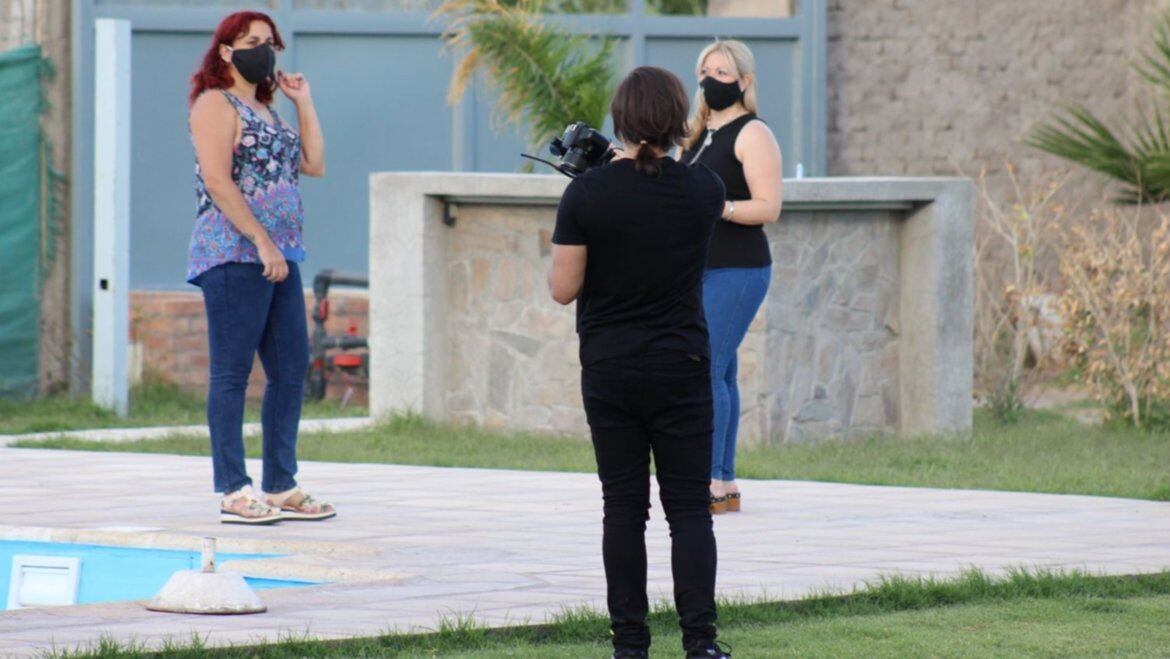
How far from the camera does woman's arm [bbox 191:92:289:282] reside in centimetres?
670

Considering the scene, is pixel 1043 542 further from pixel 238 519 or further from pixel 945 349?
pixel 945 349

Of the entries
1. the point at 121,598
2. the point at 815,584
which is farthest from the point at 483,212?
the point at 815,584

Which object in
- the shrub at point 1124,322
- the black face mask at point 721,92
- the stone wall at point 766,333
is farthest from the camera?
the shrub at point 1124,322

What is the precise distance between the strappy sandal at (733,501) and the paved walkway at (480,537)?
0.06 meters

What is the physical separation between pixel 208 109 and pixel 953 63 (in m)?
8.74

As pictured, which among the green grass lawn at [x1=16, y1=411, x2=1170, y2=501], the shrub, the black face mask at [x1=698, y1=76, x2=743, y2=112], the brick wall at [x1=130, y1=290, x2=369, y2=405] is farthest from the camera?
the brick wall at [x1=130, y1=290, x2=369, y2=405]

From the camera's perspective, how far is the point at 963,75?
14.5m

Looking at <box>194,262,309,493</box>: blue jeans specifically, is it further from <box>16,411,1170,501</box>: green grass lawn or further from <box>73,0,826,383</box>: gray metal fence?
<box>73,0,826,383</box>: gray metal fence

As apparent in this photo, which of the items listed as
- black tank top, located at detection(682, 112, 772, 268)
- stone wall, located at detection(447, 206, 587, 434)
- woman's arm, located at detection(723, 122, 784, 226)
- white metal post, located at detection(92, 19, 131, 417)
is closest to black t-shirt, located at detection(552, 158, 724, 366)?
woman's arm, located at detection(723, 122, 784, 226)

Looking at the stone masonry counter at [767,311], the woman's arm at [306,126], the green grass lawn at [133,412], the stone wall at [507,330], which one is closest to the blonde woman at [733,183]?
the woman's arm at [306,126]

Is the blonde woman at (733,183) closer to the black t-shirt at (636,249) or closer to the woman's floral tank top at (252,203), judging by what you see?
the woman's floral tank top at (252,203)

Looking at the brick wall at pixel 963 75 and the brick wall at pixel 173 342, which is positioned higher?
the brick wall at pixel 963 75

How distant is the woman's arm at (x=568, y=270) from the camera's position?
457 centimetres

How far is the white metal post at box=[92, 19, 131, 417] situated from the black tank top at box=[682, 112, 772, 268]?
5489mm
